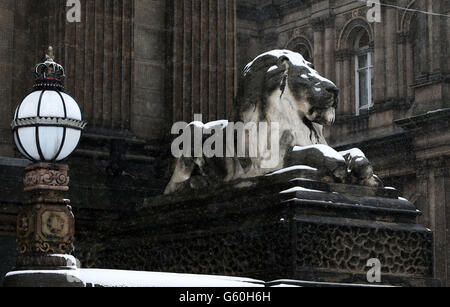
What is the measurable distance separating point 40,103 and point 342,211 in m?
3.51

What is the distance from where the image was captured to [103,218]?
15211mm

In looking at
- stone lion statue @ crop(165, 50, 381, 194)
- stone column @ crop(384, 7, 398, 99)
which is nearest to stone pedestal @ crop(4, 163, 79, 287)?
stone lion statue @ crop(165, 50, 381, 194)

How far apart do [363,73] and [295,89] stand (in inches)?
1341

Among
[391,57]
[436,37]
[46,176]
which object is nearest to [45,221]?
[46,176]

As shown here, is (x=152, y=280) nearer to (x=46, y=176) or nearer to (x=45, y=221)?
(x=45, y=221)

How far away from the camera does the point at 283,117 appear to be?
12805 millimetres

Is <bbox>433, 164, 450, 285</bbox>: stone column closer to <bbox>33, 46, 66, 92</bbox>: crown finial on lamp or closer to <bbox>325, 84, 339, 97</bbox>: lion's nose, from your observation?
<bbox>325, 84, 339, 97</bbox>: lion's nose

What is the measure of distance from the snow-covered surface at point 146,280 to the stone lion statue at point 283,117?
68.9 inches

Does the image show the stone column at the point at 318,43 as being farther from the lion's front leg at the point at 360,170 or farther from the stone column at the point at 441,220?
the lion's front leg at the point at 360,170

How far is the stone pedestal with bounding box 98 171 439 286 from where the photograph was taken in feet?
37.9

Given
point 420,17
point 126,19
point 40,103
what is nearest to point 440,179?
point 420,17

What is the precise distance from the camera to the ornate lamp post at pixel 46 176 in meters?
9.98

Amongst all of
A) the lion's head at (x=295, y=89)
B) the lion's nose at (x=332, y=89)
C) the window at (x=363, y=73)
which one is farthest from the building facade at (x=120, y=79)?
the window at (x=363, y=73)
